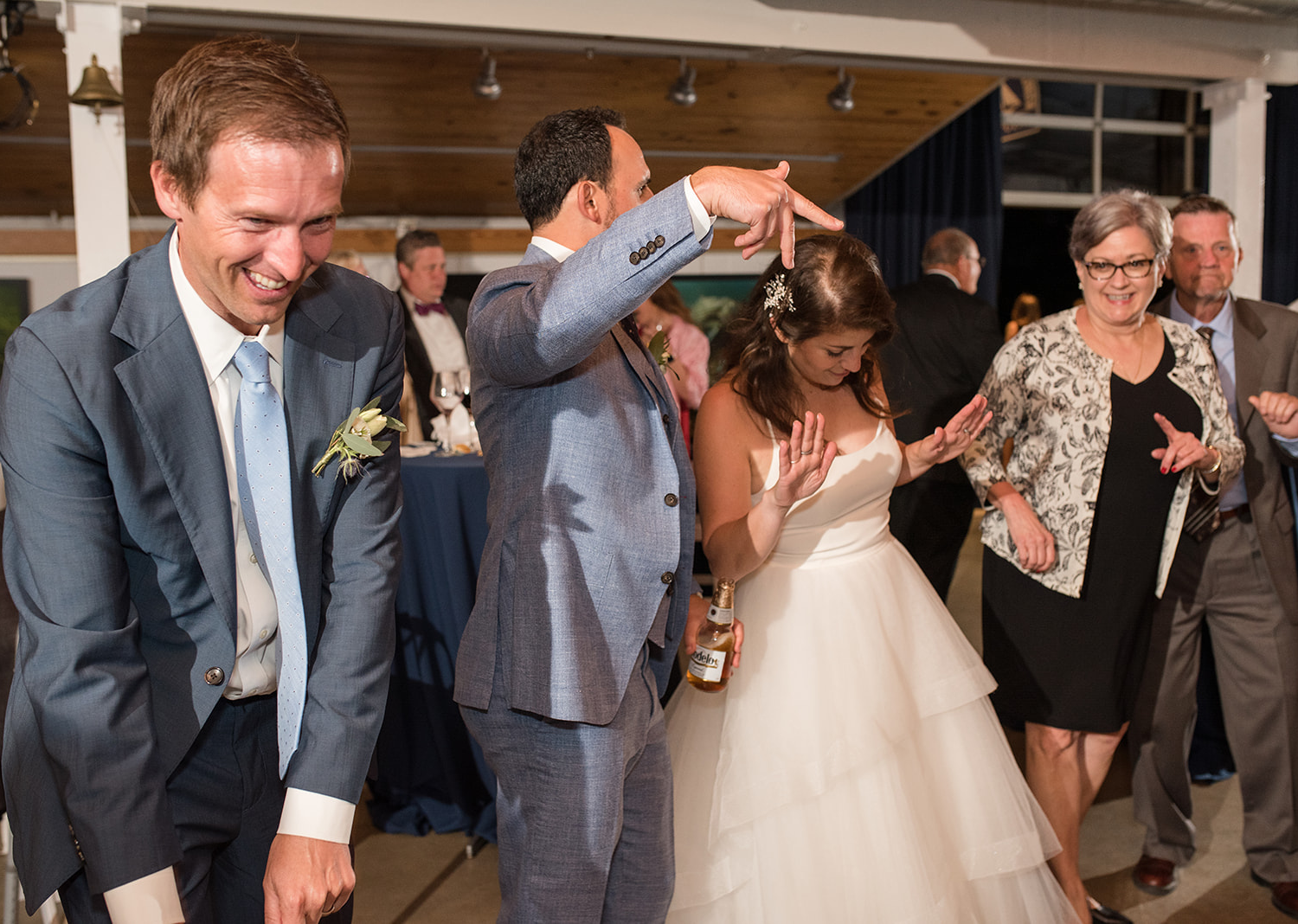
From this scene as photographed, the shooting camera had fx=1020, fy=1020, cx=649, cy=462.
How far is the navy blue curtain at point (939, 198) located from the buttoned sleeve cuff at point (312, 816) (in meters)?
7.86

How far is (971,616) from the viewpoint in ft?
18.9

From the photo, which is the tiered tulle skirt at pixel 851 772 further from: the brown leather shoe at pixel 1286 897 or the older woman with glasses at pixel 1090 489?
the brown leather shoe at pixel 1286 897

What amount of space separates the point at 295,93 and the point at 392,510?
53 centimetres

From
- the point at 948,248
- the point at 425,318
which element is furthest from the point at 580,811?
the point at 425,318

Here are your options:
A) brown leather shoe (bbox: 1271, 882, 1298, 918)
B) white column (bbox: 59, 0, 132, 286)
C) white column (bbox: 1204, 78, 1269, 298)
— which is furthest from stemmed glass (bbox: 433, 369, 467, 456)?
white column (bbox: 1204, 78, 1269, 298)

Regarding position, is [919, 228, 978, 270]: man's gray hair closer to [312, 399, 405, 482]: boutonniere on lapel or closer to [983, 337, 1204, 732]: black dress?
[983, 337, 1204, 732]: black dress

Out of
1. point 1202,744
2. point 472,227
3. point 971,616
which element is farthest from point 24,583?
point 472,227

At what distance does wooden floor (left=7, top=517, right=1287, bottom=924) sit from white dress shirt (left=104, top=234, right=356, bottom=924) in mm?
1755

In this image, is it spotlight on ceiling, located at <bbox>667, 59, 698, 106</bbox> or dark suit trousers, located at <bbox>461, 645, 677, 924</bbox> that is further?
spotlight on ceiling, located at <bbox>667, 59, 698, 106</bbox>

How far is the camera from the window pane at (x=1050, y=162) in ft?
31.6

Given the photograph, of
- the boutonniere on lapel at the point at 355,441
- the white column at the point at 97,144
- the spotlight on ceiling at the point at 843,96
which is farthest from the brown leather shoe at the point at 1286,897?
the spotlight on ceiling at the point at 843,96

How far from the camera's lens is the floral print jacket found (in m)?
2.53

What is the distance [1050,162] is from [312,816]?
10037 mm

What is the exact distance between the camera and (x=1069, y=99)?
31.8 ft
